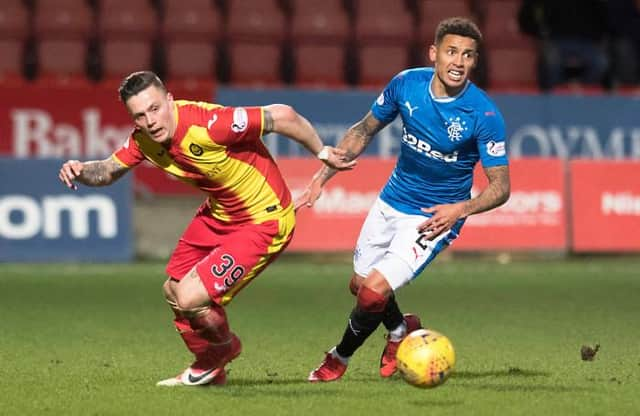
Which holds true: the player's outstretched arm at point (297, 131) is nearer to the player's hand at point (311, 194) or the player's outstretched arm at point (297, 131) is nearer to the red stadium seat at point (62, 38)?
the player's hand at point (311, 194)

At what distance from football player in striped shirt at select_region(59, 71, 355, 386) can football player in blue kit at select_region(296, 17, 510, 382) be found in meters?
0.38

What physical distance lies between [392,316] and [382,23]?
10.2 m

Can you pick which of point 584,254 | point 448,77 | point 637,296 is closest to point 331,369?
point 448,77

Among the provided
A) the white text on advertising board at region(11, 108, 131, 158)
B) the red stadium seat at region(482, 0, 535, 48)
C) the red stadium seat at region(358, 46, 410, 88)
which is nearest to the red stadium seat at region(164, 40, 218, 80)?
the white text on advertising board at region(11, 108, 131, 158)

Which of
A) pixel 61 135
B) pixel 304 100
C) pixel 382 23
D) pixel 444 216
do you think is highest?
pixel 444 216

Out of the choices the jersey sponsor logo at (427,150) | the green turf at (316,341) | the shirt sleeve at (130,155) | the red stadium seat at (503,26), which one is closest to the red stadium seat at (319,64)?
the red stadium seat at (503,26)

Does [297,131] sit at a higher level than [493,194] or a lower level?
higher

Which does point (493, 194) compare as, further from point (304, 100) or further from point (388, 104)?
point (304, 100)

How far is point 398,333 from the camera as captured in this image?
8477mm

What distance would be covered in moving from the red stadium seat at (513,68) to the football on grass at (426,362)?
11.2 m

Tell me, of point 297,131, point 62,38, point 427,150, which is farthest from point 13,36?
point 297,131

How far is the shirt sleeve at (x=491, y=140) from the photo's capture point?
7.72 m

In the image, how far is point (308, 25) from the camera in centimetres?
1816

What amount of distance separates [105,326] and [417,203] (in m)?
3.37
